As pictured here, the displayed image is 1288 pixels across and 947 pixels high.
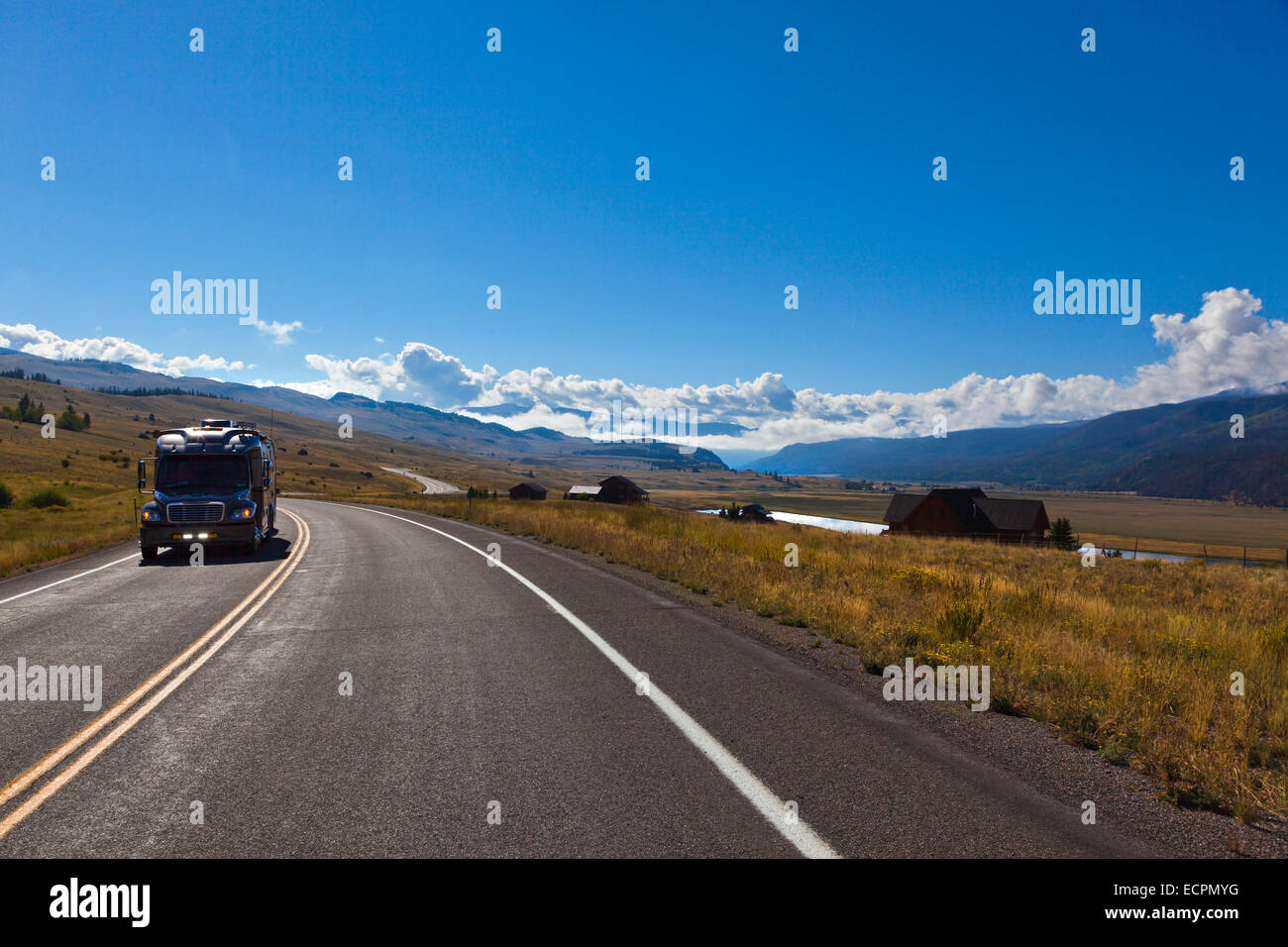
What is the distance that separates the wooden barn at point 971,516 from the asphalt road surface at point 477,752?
5417cm

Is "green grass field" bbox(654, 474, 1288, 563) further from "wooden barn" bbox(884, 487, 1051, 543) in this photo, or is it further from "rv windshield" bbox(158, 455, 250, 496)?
"rv windshield" bbox(158, 455, 250, 496)

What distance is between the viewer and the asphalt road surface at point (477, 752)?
387cm

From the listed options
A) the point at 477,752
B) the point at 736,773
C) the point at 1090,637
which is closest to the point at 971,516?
the point at 1090,637

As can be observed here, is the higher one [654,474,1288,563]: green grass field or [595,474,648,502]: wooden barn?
[595,474,648,502]: wooden barn

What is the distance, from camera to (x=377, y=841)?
3818 millimetres

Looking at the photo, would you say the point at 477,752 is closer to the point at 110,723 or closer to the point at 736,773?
the point at 736,773

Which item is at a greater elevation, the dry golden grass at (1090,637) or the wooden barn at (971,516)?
the dry golden grass at (1090,637)

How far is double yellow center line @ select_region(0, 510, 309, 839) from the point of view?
4.44 meters

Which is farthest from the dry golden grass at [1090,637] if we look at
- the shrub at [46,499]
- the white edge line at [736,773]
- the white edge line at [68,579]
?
the shrub at [46,499]

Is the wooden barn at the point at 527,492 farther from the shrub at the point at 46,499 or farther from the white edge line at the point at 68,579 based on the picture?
the white edge line at the point at 68,579

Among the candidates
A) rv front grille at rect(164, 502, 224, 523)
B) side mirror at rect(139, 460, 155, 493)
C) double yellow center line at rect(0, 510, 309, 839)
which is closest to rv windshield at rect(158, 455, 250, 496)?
side mirror at rect(139, 460, 155, 493)

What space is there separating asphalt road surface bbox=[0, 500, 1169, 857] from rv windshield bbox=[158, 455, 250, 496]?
8519 millimetres
